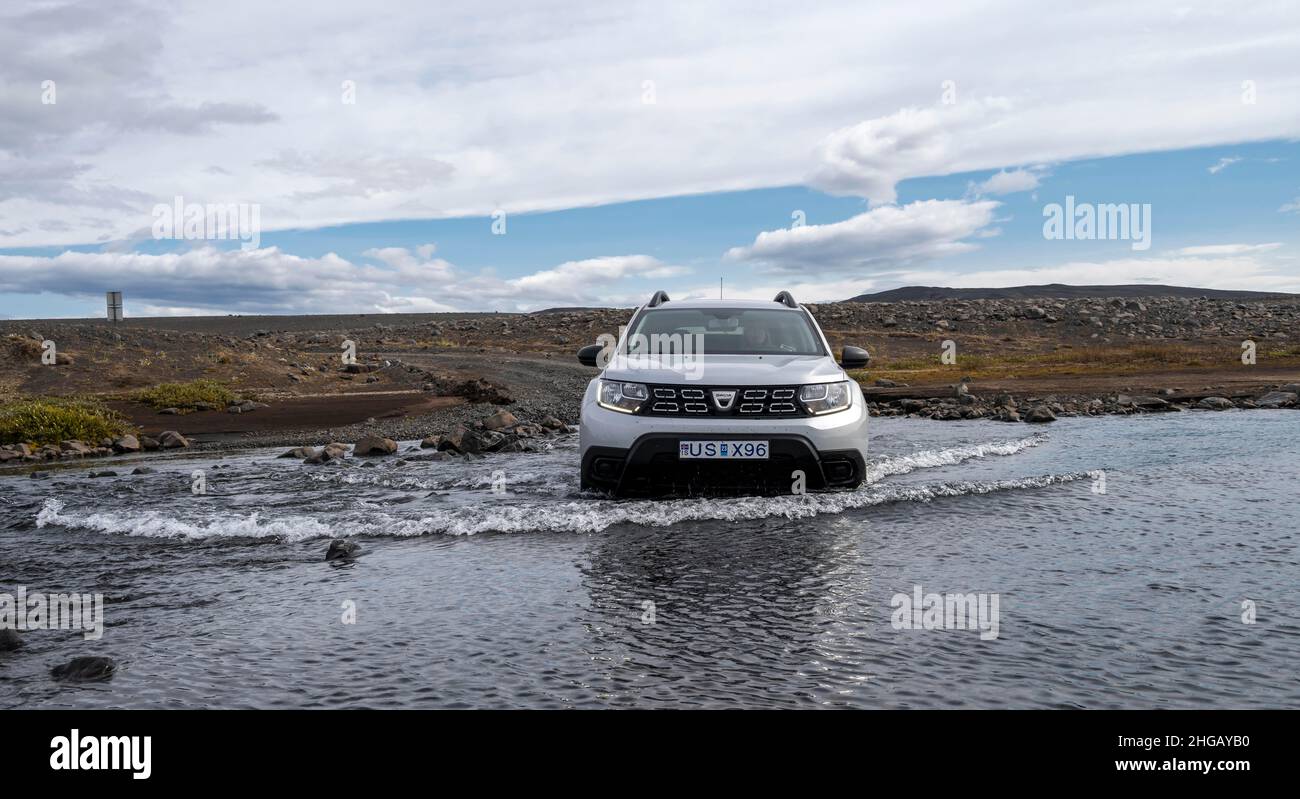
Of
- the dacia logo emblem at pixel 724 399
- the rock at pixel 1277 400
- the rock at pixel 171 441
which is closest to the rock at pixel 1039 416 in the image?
the rock at pixel 1277 400

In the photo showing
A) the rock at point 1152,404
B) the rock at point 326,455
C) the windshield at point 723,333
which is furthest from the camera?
the rock at point 1152,404

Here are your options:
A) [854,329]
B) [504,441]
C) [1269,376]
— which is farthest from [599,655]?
[854,329]

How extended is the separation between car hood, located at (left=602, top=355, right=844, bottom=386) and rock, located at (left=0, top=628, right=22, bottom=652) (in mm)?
4525

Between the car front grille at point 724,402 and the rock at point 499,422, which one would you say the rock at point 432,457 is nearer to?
the rock at point 499,422

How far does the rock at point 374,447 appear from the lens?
43.4 ft

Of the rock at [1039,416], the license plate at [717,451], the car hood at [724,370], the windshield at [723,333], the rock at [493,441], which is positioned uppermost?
the windshield at [723,333]

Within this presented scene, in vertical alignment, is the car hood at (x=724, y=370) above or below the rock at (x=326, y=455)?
above

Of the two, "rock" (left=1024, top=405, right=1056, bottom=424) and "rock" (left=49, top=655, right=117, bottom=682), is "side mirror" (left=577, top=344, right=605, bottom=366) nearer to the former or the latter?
"rock" (left=49, top=655, right=117, bottom=682)

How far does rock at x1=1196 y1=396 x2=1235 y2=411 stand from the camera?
18.7 m

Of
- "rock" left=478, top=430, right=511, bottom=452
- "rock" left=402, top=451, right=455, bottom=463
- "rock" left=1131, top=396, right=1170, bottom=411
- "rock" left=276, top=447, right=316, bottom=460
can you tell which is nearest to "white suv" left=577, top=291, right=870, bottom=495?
"rock" left=402, top=451, right=455, bottom=463

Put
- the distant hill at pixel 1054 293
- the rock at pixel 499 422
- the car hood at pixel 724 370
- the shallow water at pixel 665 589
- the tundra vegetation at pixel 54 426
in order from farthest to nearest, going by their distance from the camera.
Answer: the distant hill at pixel 1054 293
the rock at pixel 499 422
the tundra vegetation at pixel 54 426
the car hood at pixel 724 370
the shallow water at pixel 665 589

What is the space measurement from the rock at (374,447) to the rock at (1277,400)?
1608cm

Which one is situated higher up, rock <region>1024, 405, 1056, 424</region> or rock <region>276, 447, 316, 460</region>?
rock <region>1024, 405, 1056, 424</region>

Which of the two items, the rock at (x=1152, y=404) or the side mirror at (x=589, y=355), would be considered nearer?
the side mirror at (x=589, y=355)
